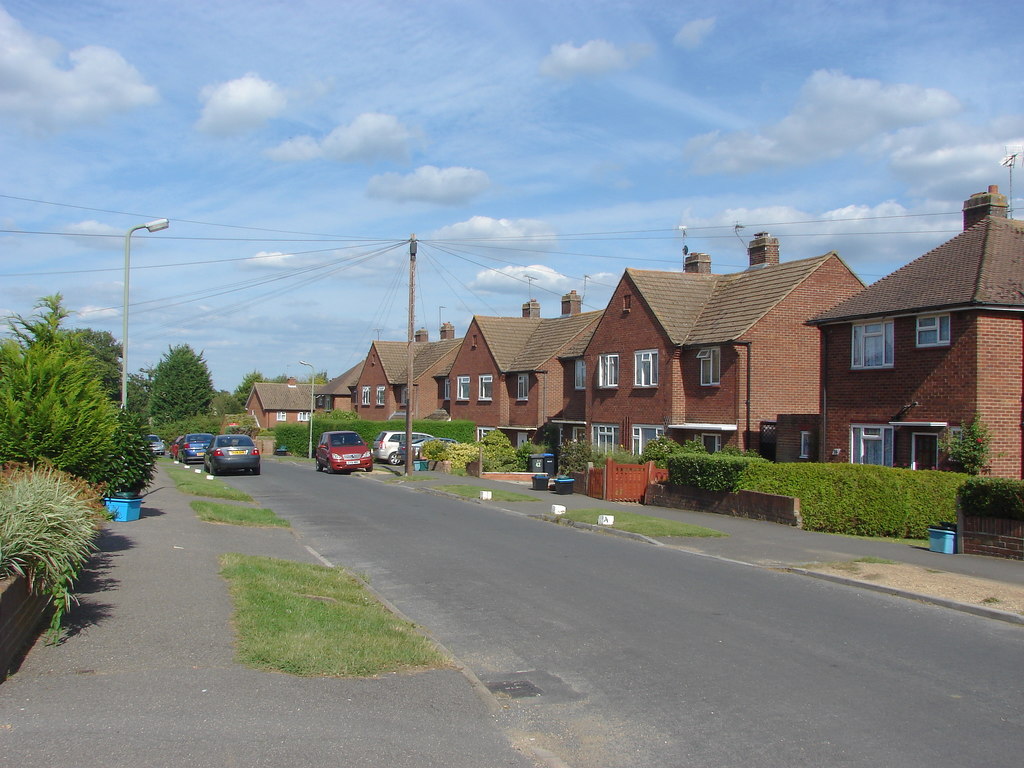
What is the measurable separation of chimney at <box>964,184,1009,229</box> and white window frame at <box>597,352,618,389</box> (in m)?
14.2

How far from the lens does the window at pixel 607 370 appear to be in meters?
35.7

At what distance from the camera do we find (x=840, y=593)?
1234cm

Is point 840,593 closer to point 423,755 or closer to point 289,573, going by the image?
point 289,573

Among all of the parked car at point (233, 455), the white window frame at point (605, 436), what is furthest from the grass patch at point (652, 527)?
the parked car at point (233, 455)

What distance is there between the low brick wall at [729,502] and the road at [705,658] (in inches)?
256

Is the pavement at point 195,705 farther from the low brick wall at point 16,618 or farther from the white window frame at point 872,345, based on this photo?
the white window frame at point 872,345

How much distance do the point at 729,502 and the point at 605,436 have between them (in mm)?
13052

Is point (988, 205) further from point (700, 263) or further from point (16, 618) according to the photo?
point (16, 618)

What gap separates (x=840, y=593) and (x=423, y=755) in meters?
8.43

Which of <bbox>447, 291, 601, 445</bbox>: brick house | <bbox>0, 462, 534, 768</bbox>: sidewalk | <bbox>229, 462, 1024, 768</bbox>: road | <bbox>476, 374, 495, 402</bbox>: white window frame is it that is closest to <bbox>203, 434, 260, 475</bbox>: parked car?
<bbox>447, 291, 601, 445</bbox>: brick house

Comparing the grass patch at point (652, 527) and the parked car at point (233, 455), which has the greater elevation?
the parked car at point (233, 455)

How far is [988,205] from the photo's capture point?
80.3 ft

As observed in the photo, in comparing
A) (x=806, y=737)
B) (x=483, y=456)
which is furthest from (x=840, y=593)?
(x=483, y=456)

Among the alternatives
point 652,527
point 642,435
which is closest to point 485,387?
point 642,435
